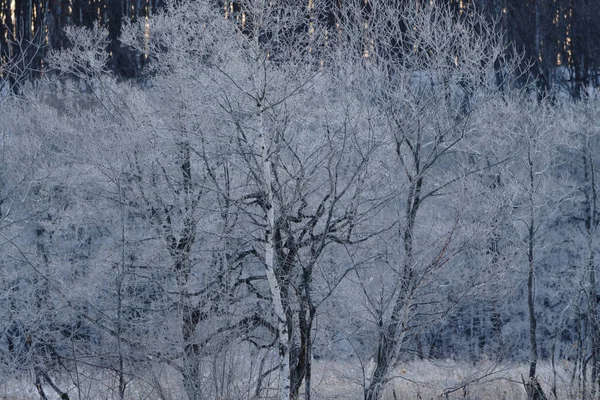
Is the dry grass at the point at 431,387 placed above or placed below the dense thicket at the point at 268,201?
below

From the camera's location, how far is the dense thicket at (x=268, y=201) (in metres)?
8.05

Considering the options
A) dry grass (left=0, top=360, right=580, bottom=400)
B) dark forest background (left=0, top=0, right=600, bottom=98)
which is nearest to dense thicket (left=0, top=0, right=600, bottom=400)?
dry grass (left=0, top=360, right=580, bottom=400)

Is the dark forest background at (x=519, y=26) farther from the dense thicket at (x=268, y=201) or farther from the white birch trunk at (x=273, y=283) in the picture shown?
the white birch trunk at (x=273, y=283)

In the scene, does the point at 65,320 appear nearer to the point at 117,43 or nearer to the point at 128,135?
the point at 128,135

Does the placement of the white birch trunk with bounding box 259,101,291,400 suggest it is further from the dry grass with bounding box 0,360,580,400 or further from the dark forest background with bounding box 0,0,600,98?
the dark forest background with bounding box 0,0,600,98

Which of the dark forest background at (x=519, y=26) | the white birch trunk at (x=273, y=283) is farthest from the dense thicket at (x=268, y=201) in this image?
the dark forest background at (x=519, y=26)

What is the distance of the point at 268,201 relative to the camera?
8.07m

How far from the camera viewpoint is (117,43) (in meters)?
28.8

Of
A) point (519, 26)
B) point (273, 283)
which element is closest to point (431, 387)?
point (273, 283)

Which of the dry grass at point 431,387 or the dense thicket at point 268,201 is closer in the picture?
the dense thicket at point 268,201

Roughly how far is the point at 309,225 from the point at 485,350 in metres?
12.2

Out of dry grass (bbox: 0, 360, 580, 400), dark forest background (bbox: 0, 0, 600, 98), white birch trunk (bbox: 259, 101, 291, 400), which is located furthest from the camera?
dark forest background (bbox: 0, 0, 600, 98)

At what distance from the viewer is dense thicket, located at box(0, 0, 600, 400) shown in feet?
26.4

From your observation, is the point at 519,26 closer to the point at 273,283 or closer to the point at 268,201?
the point at 268,201
